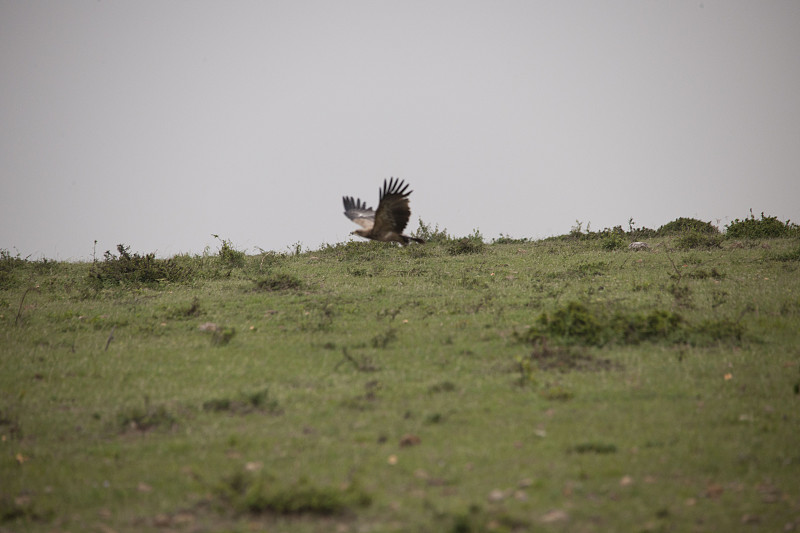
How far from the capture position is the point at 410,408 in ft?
26.5

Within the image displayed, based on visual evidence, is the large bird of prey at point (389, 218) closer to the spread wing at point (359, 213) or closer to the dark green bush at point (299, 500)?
the spread wing at point (359, 213)

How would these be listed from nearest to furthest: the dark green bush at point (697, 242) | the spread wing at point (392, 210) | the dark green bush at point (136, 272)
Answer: the spread wing at point (392, 210), the dark green bush at point (136, 272), the dark green bush at point (697, 242)

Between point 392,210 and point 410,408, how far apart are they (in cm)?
726

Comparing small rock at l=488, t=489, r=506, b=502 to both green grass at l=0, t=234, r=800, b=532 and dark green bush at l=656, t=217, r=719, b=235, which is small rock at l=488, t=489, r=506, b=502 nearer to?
green grass at l=0, t=234, r=800, b=532

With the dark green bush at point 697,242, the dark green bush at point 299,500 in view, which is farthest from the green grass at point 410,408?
the dark green bush at point 697,242

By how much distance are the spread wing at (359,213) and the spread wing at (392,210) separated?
0.68 m

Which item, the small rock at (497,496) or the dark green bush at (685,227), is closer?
the small rock at (497,496)

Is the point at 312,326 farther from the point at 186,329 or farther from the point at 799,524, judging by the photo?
the point at 799,524

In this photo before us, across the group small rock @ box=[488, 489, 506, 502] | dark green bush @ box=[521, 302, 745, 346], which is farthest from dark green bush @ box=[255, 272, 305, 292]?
small rock @ box=[488, 489, 506, 502]

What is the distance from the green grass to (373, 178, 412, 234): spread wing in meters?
1.53

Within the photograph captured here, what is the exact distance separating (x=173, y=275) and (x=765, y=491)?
15.5 metres

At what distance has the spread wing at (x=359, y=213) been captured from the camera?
16266mm

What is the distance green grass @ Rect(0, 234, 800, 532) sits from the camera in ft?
18.6

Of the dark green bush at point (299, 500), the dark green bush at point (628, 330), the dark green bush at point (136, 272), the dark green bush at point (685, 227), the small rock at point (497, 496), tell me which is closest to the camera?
the dark green bush at point (299, 500)
